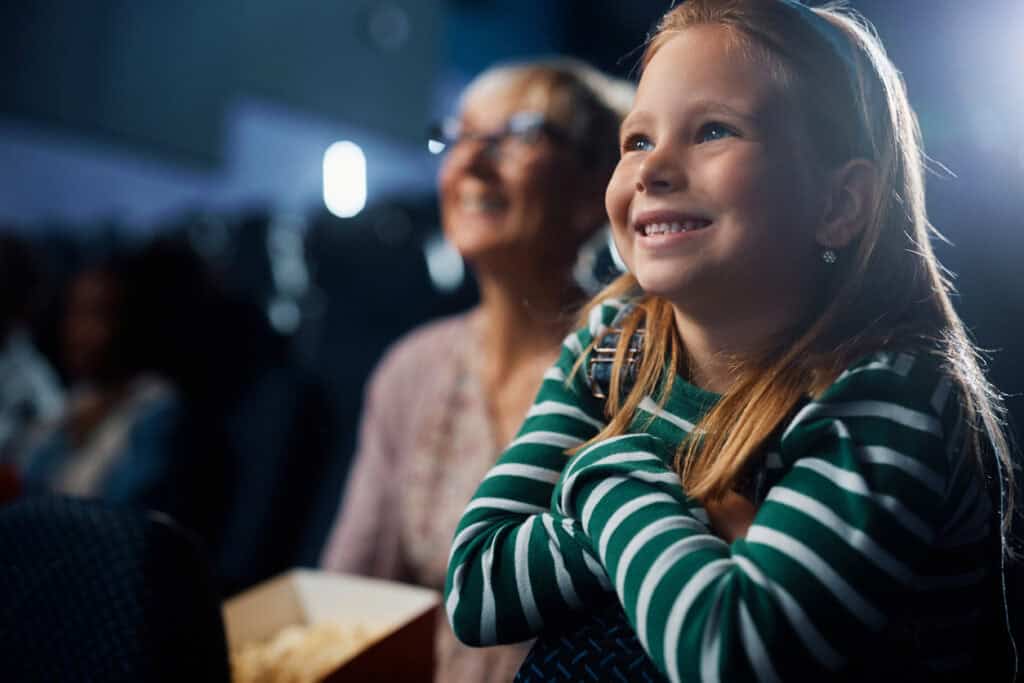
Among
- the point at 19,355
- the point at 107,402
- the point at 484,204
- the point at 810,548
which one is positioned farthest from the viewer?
the point at 19,355

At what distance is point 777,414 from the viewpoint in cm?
31

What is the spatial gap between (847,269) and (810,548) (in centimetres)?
11

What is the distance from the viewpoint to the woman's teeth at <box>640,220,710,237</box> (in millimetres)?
311

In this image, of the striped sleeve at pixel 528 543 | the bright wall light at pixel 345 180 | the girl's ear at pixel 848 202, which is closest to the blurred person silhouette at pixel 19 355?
the bright wall light at pixel 345 180

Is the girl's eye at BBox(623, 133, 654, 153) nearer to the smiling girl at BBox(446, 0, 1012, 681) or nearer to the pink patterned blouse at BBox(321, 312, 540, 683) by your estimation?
the smiling girl at BBox(446, 0, 1012, 681)

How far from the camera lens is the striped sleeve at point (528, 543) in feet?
1.08

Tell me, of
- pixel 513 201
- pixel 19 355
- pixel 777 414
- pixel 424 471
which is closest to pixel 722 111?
pixel 777 414

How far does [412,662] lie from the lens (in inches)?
22.5

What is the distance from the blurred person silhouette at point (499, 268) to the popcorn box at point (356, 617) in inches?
1.4

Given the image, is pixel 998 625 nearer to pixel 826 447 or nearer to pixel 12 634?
pixel 826 447

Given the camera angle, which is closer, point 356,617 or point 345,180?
point 356,617

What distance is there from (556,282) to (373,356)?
0.81 meters

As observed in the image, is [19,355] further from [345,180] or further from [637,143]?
[637,143]

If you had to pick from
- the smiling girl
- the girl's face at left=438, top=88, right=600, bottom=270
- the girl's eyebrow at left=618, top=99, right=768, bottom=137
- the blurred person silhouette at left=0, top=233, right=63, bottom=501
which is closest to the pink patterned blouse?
the girl's face at left=438, top=88, right=600, bottom=270
